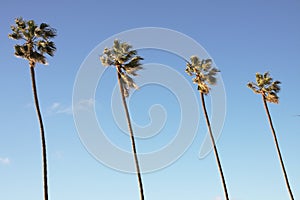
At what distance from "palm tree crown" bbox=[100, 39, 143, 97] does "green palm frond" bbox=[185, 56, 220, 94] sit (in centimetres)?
847

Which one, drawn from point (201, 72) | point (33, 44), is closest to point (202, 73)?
point (201, 72)

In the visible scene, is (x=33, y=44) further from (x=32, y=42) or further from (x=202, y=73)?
(x=202, y=73)

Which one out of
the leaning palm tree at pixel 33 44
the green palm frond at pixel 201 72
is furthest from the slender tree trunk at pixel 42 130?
the green palm frond at pixel 201 72

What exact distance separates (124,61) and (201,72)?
10372 mm

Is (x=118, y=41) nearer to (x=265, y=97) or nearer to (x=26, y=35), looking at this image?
(x=26, y=35)

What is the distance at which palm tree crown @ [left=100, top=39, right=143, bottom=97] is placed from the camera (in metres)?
36.0

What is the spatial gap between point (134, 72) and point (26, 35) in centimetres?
1049

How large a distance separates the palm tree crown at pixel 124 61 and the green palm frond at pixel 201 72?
8.47 metres

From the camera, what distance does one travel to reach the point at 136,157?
3294 cm

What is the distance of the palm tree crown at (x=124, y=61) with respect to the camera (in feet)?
118

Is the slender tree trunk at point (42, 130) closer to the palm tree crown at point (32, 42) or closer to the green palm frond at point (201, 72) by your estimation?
the palm tree crown at point (32, 42)

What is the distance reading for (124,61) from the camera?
36.1 metres

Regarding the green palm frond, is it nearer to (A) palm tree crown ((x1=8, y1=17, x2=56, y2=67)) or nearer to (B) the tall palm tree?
(B) the tall palm tree

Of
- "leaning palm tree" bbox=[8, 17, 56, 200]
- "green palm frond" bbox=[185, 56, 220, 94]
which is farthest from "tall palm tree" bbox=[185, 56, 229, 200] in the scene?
"leaning palm tree" bbox=[8, 17, 56, 200]
